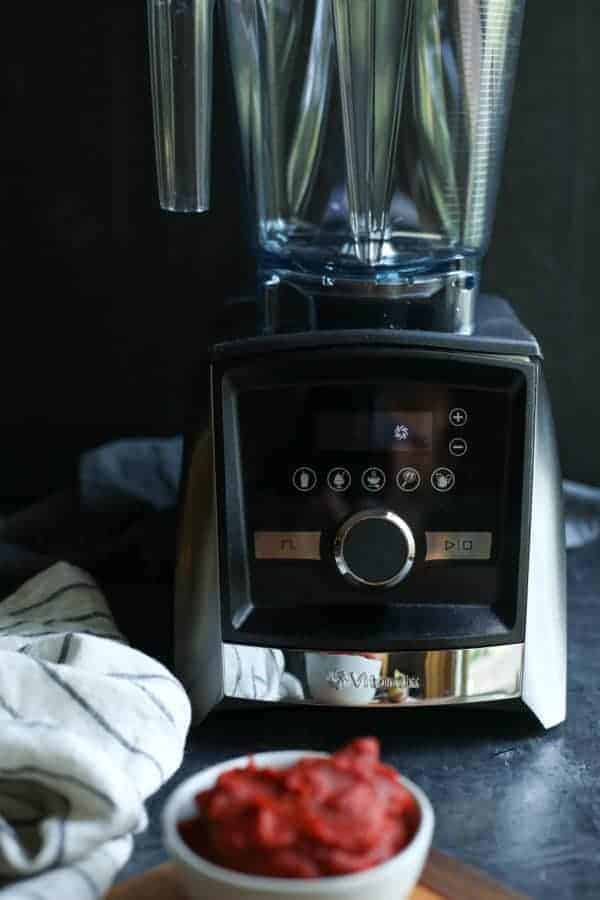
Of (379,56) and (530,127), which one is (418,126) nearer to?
(379,56)

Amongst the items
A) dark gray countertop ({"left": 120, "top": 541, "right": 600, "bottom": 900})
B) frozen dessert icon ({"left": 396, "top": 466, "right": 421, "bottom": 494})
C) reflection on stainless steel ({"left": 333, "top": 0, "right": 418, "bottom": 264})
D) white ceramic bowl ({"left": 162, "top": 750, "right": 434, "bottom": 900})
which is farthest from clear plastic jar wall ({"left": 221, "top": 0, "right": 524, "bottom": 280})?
white ceramic bowl ({"left": 162, "top": 750, "right": 434, "bottom": 900})

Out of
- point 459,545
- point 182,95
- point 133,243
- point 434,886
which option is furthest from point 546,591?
point 133,243

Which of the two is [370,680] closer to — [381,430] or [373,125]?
[381,430]

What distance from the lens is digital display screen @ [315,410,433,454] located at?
2.27 feet

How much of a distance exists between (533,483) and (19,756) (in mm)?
290

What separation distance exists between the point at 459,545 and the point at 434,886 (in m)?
0.20

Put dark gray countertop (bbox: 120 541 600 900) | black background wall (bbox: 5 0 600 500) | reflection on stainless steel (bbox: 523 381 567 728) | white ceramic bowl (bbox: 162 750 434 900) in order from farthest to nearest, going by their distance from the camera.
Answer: black background wall (bbox: 5 0 600 500) < reflection on stainless steel (bbox: 523 381 567 728) < dark gray countertop (bbox: 120 541 600 900) < white ceramic bowl (bbox: 162 750 434 900)

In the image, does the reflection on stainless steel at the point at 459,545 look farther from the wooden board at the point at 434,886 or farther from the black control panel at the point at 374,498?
the wooden board at the point at 434,886

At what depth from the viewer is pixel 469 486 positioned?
698 millimetres

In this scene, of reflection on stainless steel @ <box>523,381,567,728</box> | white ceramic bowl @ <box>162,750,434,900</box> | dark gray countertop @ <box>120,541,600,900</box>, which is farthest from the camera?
reflection on stainless steel @ <box>523,381,567,728</box>

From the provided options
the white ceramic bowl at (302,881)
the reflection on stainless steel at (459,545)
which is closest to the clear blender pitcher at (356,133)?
the reflection on stainless steel at (459,545)

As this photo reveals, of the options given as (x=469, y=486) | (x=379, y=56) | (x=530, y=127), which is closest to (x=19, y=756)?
(x=469, y=486)

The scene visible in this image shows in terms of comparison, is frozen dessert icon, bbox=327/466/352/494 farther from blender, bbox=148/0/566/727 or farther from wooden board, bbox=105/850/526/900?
wooden board, bbox=105/850/526/900

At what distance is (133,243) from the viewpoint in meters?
1.01
